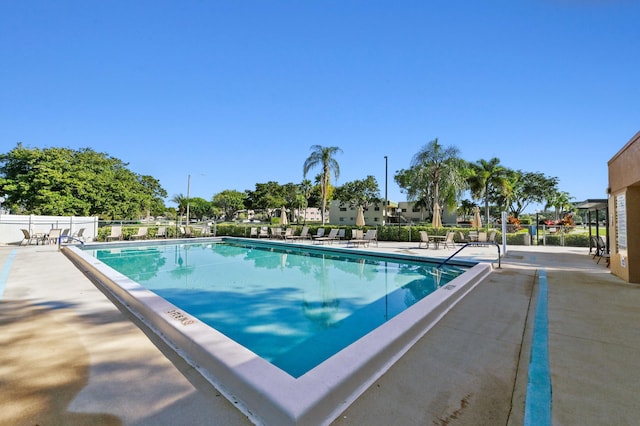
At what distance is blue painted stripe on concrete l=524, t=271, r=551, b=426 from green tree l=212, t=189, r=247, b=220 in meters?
69.0

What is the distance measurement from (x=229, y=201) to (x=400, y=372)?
71.6 m

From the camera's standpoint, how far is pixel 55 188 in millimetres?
23422

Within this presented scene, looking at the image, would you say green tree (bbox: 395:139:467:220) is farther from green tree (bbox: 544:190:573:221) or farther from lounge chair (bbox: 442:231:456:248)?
green tree (bbox: 544:190:573:221)

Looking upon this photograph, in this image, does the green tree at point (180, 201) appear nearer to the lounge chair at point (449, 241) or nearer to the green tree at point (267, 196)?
the green tree at point (267, 196)

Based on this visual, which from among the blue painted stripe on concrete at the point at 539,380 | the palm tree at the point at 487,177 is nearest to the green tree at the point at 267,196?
the palm tree at the point at 487,177

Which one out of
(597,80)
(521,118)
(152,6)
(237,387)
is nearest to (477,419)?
(237,387)

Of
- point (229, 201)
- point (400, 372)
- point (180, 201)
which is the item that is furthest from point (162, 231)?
point (180, 201)

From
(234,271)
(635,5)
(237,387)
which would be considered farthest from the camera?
(234,271)

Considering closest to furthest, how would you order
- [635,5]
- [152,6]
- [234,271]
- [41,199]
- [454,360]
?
[454,360]
[635,5]
[234,271]
[152,6]
[41,199]

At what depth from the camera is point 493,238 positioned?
1571 cm

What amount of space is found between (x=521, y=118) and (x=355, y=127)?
422 inches

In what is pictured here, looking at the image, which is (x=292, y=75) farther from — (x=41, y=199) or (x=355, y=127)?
(x=41, y=199)

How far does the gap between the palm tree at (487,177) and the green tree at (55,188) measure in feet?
113

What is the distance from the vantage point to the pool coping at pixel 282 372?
1.88 m
